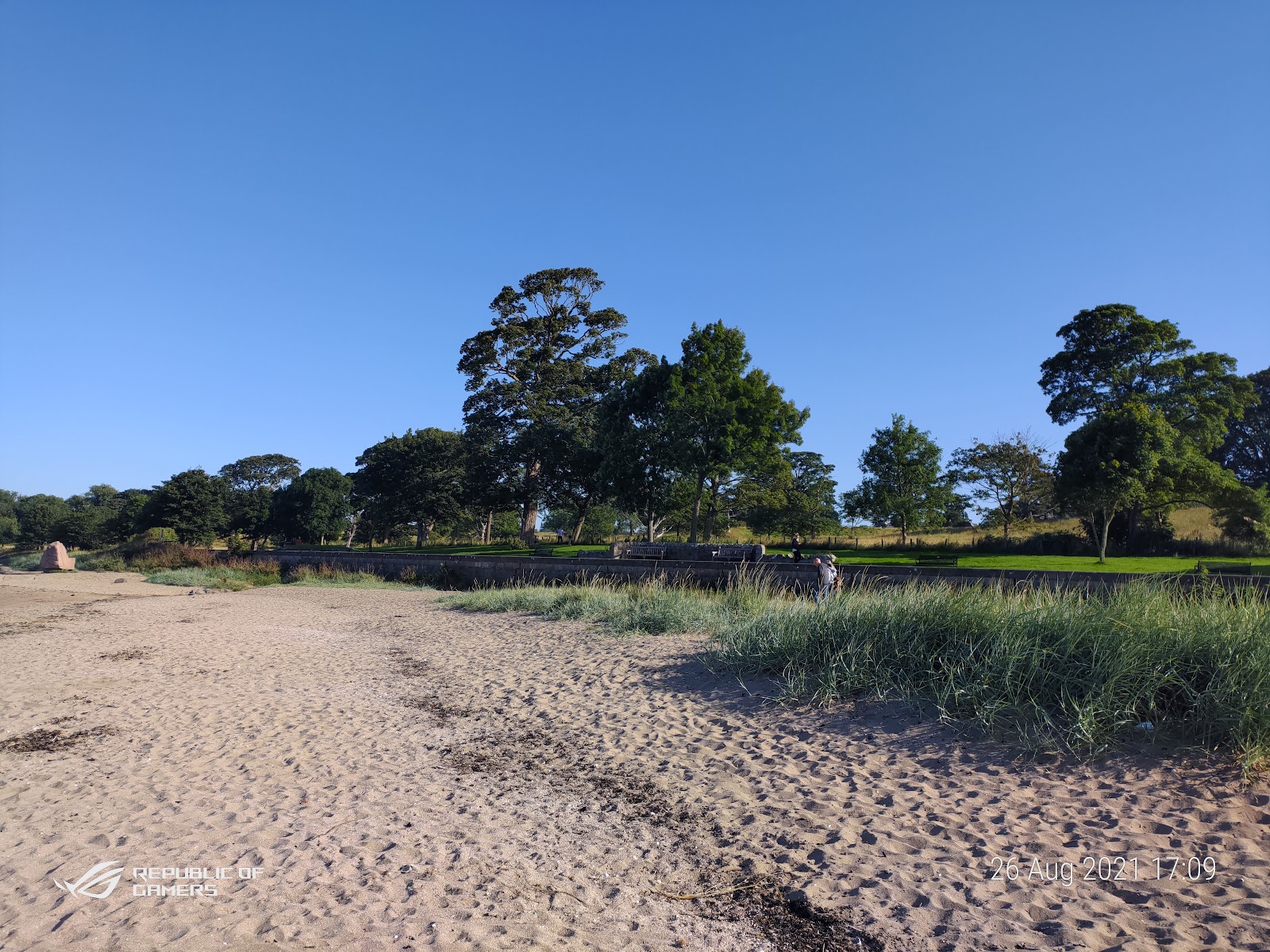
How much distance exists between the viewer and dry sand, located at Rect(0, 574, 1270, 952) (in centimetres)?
381

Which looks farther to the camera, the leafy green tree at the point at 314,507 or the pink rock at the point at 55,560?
the leafy green tree at the point at 314,507

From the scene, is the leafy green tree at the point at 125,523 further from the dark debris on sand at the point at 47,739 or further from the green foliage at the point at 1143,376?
the green foliage at the point at 1143,376

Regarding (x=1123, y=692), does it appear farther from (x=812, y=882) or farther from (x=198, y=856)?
(x=198, y=856)

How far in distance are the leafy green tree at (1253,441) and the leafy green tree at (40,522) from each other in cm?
9090

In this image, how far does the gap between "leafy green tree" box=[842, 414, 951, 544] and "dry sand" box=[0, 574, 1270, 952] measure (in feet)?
89.0

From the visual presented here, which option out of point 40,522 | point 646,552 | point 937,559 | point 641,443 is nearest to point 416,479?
point 641,443

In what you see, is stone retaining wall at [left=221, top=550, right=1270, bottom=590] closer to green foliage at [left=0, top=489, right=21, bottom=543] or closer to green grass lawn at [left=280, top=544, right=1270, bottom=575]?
green grass lawn at [left=280, top=544, right=1270, bottom=575]

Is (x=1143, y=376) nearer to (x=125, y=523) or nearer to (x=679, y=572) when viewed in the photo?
(x=679, y=572)

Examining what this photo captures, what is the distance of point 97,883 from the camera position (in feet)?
14.4

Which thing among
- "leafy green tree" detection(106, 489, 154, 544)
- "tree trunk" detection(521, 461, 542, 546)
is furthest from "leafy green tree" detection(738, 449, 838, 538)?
"leafy green tree" detection(106, 489, 154, 544)

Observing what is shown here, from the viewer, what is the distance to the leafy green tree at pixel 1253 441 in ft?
160

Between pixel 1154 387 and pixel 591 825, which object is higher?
pixel 1154 387

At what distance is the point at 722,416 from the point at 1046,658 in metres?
22.0

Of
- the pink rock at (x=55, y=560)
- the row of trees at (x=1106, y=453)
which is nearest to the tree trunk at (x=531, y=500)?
the row of trees at (x=1106, y=453)
